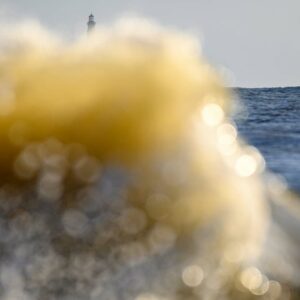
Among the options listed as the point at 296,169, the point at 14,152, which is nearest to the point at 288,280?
the point at 14,152

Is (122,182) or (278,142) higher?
(278,142)

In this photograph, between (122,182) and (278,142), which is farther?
(278,142)

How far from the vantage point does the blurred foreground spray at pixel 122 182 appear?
5.01 meters

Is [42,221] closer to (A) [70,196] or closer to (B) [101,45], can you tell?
(A) [70,196]

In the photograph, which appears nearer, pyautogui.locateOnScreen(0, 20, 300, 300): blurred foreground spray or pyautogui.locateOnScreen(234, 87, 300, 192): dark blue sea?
pyautogui.locateOnScreen(0, 20, 300, 300): blurred foreground spray

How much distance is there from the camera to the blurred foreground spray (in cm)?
501

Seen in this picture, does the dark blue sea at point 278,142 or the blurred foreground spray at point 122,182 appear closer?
the blurred foreground spray at point 122,182

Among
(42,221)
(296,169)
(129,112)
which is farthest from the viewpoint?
(296,169)

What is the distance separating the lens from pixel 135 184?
5273 mm

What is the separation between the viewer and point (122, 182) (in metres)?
5.26

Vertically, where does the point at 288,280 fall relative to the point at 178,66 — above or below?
below

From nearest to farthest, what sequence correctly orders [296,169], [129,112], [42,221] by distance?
[42,221] → [129,112] → [296,169]

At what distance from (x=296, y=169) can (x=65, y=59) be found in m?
8.69

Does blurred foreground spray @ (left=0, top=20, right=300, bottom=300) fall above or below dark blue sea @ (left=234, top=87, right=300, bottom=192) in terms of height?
below
